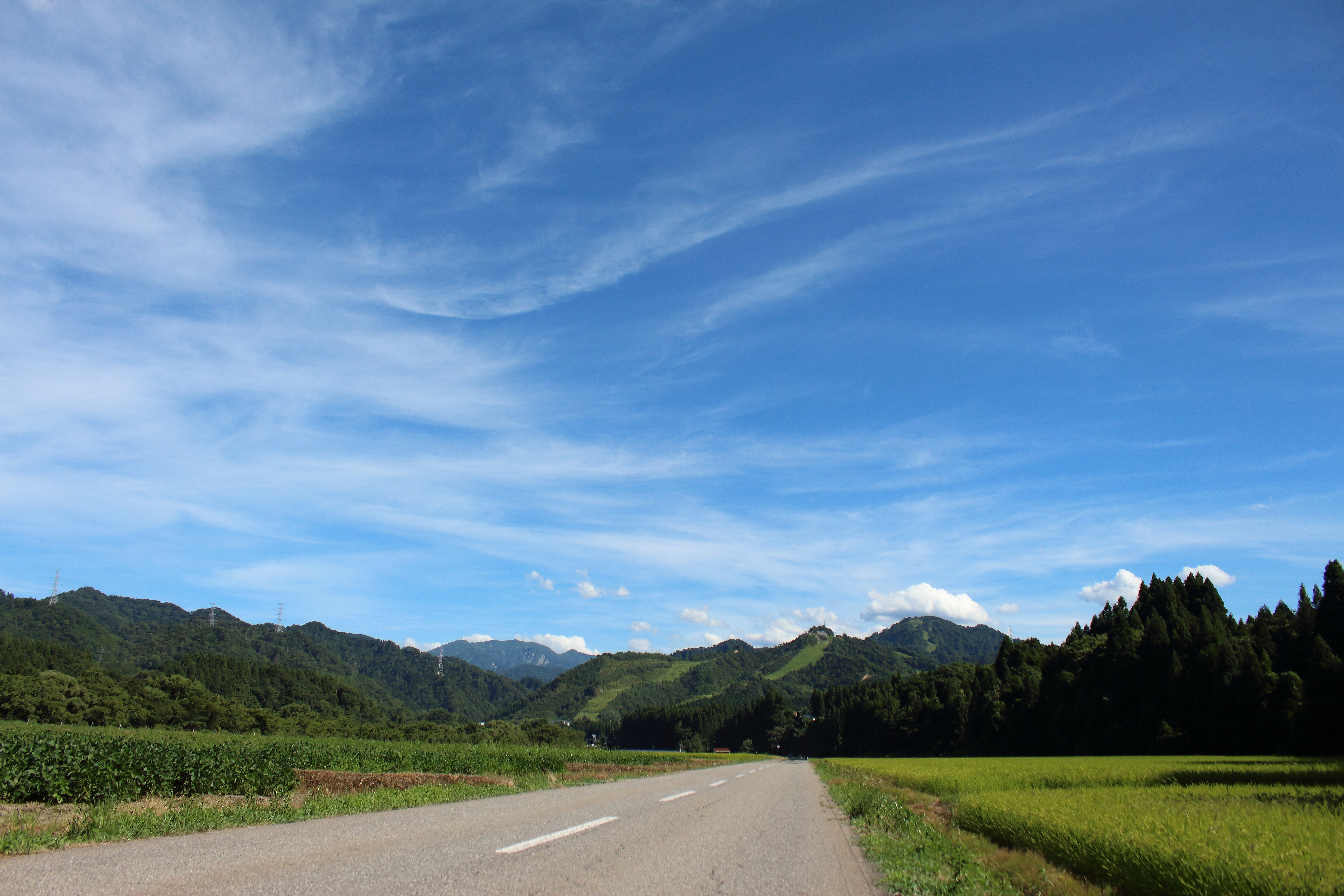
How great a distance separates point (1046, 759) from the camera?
40.9 meters

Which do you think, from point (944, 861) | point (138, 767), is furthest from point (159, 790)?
point (944, 861)

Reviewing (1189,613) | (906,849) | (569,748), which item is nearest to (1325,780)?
(906,849)

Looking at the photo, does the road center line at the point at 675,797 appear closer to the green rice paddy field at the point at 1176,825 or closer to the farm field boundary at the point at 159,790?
the farm field boundary at the point at 159,790

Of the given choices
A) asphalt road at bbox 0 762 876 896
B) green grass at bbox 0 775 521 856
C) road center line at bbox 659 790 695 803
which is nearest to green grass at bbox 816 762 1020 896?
asphalt road at bbox 0 762 876 896

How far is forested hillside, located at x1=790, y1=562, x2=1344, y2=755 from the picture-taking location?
168 ft

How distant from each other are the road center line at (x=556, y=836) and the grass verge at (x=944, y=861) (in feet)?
14.6

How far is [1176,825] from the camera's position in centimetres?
920

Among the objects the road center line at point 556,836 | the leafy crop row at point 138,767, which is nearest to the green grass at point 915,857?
the road center line at point 556,836

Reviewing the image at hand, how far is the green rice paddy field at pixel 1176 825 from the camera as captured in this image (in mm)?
6609

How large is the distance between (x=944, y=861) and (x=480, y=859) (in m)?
6.94

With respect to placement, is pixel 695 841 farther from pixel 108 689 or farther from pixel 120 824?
pixel 108 689

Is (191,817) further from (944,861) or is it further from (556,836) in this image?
(944,861)

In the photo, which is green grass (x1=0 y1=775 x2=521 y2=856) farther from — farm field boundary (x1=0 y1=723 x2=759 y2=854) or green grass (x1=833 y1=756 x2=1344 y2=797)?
green grass (x1=833 y1=756 x2=1344 y2=797)

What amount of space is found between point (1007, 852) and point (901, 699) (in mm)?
131653
